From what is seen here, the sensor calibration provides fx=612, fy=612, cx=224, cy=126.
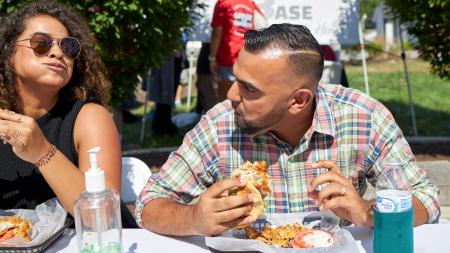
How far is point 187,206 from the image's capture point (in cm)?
203

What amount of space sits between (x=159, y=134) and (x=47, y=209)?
241 inches

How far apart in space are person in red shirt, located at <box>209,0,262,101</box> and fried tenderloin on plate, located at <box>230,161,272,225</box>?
4.25m

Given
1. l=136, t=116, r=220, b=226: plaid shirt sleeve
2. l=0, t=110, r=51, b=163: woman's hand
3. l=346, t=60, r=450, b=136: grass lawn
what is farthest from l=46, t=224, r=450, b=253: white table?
l=346, t=60, r=450, b=136: grass lawn

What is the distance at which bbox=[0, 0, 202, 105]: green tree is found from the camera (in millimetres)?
4793

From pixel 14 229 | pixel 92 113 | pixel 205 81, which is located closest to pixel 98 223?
pixel 14 229

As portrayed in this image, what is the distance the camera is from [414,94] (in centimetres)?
1134

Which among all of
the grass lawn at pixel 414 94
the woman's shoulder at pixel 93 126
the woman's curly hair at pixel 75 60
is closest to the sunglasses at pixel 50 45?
the woman's curly hair at pixel 75 60

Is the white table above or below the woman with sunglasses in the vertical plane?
below

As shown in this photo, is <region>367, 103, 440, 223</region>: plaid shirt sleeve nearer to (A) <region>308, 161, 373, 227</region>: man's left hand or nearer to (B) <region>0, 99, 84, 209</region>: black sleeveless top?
(A) <region>308, 161, 373, 227</region>: man's left hand

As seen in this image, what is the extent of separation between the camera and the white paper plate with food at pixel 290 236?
5.94ft

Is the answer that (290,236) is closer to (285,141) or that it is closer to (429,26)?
(285,141)

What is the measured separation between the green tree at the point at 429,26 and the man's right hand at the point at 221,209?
14.3ft

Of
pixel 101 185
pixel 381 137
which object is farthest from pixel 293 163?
pixel 101 185

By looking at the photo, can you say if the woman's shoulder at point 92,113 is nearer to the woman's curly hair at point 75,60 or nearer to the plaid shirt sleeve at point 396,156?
the woman's curly hair at point 75,60
